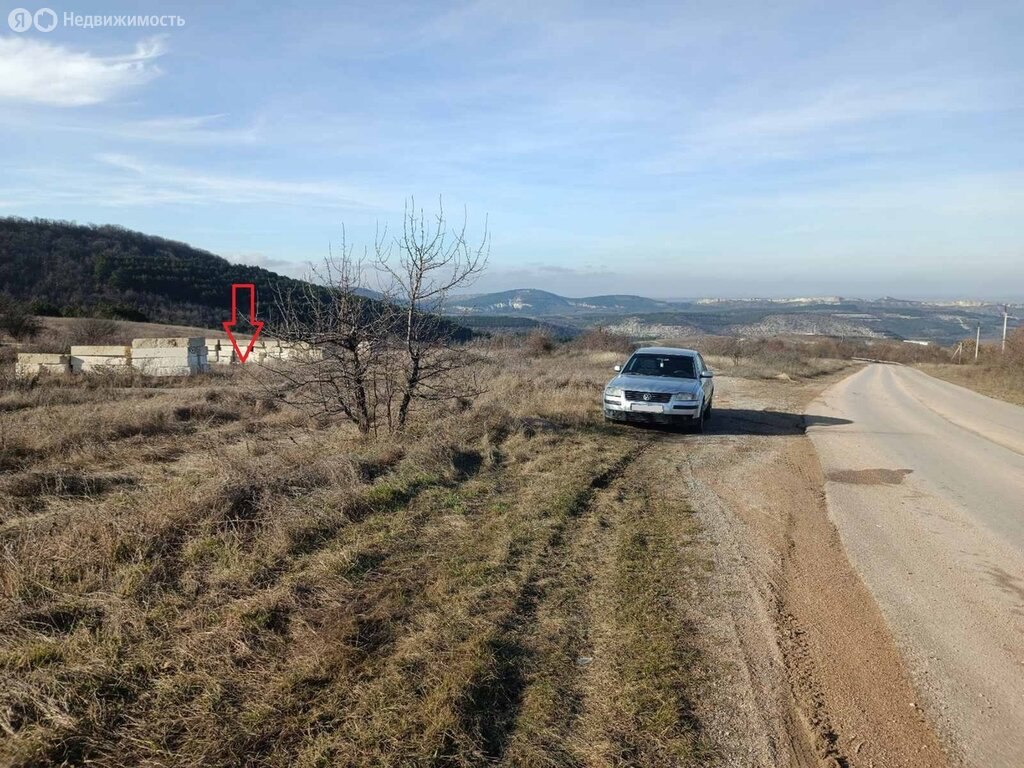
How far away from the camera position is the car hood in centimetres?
1214

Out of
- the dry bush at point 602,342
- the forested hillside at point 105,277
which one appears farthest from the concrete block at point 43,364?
the dry bush at point 602,342

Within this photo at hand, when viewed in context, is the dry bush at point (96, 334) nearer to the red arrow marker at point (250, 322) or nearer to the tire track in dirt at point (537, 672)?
the red arrow marker at point (250, 322)

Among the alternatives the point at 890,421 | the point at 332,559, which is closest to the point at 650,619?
the point at 332,559

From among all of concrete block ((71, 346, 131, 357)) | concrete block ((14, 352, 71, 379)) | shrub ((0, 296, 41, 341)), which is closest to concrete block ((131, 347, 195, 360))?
concrete block ((71, 346, 131, 357))

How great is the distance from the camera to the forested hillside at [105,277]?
179ft

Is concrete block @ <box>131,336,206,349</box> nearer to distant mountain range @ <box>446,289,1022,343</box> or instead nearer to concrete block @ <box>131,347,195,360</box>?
concrete block @ <box>131,347,195,360</box>

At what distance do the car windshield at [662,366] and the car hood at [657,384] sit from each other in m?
0.39

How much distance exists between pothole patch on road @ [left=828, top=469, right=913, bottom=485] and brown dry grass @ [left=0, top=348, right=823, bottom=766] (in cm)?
323

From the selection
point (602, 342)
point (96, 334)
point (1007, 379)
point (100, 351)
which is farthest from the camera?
point (602, 342)

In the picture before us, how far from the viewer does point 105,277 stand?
59.2 m

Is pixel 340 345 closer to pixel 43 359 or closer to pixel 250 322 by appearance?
pixel 250 322

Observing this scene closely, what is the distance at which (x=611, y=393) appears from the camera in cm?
1231

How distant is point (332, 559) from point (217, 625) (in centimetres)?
108

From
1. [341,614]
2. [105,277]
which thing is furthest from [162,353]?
[105,277]
